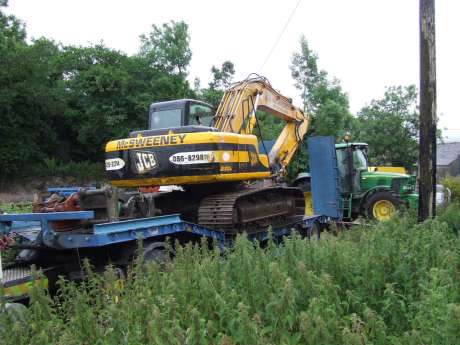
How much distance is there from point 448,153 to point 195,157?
170ft

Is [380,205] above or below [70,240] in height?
below

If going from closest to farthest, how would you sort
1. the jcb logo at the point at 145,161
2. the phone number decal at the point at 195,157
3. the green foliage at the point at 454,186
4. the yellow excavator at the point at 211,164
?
the phone number decal at the point at 195,157, the yellow excavator at the point at 211,164, the jcb logo at the point at 145,161, the green foliage at the point at 454,186

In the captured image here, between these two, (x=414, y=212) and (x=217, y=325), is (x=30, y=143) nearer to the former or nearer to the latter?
(x=414, y=212)

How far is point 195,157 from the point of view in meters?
7.41

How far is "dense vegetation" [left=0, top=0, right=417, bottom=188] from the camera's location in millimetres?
30875

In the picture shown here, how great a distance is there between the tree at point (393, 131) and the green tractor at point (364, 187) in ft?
58.9

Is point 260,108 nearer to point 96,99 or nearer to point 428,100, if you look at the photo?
point 428,100

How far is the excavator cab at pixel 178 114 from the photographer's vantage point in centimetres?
853

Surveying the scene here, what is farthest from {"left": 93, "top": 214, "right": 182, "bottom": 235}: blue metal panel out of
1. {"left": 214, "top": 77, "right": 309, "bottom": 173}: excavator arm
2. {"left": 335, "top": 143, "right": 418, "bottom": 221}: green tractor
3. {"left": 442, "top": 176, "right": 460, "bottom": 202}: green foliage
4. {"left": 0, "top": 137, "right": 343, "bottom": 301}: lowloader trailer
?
{"left": 442, "top": 176, "right": 460, "bottom": 202}: green foliage

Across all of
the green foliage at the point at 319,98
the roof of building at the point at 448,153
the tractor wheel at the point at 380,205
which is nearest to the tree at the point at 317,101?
the green foliage at the point at 319,98

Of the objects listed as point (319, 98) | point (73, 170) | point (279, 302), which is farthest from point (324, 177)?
point (73, 170)

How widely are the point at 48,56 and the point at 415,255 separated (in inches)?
1347

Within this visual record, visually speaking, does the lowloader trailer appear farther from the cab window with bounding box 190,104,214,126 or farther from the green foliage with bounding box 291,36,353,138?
the green foliage with bounding box 291,36,353,138

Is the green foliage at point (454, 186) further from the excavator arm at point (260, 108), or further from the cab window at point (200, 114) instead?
the cab window at point (200, 114)
